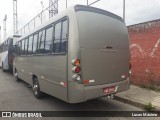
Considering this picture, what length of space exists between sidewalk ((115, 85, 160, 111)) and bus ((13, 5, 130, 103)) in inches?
30.9

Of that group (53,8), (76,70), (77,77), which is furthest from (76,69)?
(53,8)

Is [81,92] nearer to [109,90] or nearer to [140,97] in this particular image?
[109,90]

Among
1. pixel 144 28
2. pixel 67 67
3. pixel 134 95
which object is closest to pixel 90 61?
pixel 67 67

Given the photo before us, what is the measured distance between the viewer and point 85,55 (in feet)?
15.9

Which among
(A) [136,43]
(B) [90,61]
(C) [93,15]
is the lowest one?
(B) [90,61]

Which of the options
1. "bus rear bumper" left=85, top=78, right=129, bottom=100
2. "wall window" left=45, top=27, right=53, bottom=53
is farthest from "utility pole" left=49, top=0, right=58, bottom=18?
"bus rear bumper" left=85, top=78, right=129, bottom=100

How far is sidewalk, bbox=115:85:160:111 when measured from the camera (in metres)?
6.23

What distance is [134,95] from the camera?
7.13m

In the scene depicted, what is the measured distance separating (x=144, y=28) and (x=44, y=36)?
176 inches

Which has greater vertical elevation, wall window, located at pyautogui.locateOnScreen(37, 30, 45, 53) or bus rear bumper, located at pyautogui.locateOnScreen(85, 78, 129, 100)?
wall window, located at pyautogui.locateOnScreen(37, 30, 45, 53)

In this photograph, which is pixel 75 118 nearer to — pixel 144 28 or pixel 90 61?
pixel 90 61

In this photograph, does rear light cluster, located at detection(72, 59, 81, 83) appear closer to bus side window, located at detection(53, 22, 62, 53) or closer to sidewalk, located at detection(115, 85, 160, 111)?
bus side window, located at detection(53, 22, 62, 53)

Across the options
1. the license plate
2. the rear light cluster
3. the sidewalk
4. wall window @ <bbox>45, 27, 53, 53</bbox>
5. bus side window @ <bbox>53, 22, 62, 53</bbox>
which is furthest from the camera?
the sidewalk

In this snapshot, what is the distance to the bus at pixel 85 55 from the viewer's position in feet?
15.7
